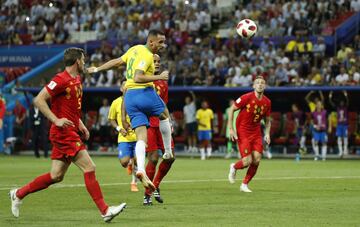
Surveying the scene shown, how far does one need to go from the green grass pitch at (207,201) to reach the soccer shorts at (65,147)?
0.89 meters

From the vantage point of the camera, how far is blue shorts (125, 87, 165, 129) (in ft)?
49.0

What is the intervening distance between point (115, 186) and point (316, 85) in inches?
703

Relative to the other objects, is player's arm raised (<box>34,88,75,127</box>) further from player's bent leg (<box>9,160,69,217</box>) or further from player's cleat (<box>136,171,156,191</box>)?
player's cleat (<box>136,171,156,191</box>)

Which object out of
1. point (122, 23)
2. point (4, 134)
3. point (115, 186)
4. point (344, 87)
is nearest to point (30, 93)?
point (4, 134)

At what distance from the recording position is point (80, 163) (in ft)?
42.0

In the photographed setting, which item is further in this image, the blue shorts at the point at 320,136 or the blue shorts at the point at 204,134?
the blue shorts at the point at 204,134

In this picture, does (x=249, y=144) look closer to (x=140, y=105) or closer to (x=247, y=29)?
(x=247, y=29)

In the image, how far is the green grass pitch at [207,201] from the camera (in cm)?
1283

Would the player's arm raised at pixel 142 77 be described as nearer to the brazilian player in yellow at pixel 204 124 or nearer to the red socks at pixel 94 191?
the red socks at pixel 94 191

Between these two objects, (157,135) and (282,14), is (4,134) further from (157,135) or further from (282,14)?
(157,135)

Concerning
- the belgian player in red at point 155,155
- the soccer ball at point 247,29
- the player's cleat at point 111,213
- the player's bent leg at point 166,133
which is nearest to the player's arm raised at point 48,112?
the player's cleat at point 111,213

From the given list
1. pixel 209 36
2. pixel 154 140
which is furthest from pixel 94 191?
pixel 209 36

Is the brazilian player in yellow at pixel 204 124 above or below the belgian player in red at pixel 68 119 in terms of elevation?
below

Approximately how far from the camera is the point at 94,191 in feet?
41.4
